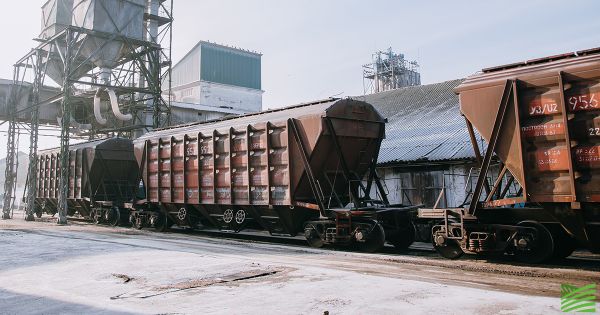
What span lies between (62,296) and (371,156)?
8.80 m

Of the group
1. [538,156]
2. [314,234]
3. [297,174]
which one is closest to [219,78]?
[297,174]

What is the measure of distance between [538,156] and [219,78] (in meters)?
40.5

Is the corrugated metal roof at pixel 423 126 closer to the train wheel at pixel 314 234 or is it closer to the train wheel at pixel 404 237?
the train wheel at pixel 404 237

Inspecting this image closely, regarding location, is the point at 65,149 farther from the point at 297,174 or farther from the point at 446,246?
the point at 446,246

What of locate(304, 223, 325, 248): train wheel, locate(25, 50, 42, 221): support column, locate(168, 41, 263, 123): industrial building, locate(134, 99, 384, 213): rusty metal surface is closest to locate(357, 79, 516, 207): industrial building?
locate(134, 99, 384, 213): rusty metal surface

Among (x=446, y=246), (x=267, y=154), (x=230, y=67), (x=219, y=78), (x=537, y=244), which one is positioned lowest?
(x=446, y=246)

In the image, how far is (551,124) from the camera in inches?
303

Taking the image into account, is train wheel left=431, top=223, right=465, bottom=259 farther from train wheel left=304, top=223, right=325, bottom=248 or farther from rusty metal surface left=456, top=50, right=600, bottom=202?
train wheel left=304, top=223, right=325, bottom=248

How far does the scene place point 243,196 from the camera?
13.0 metres

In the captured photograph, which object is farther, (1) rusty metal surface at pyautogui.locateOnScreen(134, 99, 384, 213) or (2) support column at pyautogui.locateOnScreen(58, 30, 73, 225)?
(2) support column at pyautogui.locateOnScreen(58, 30, 73, 225)

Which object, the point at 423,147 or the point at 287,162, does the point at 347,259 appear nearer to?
the point at 287,162

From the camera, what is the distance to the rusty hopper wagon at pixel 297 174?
11090 millimetres

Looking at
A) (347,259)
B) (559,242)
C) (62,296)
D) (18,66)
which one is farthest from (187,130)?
(18,66)

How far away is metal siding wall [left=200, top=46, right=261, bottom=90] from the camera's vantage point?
44906 mm
